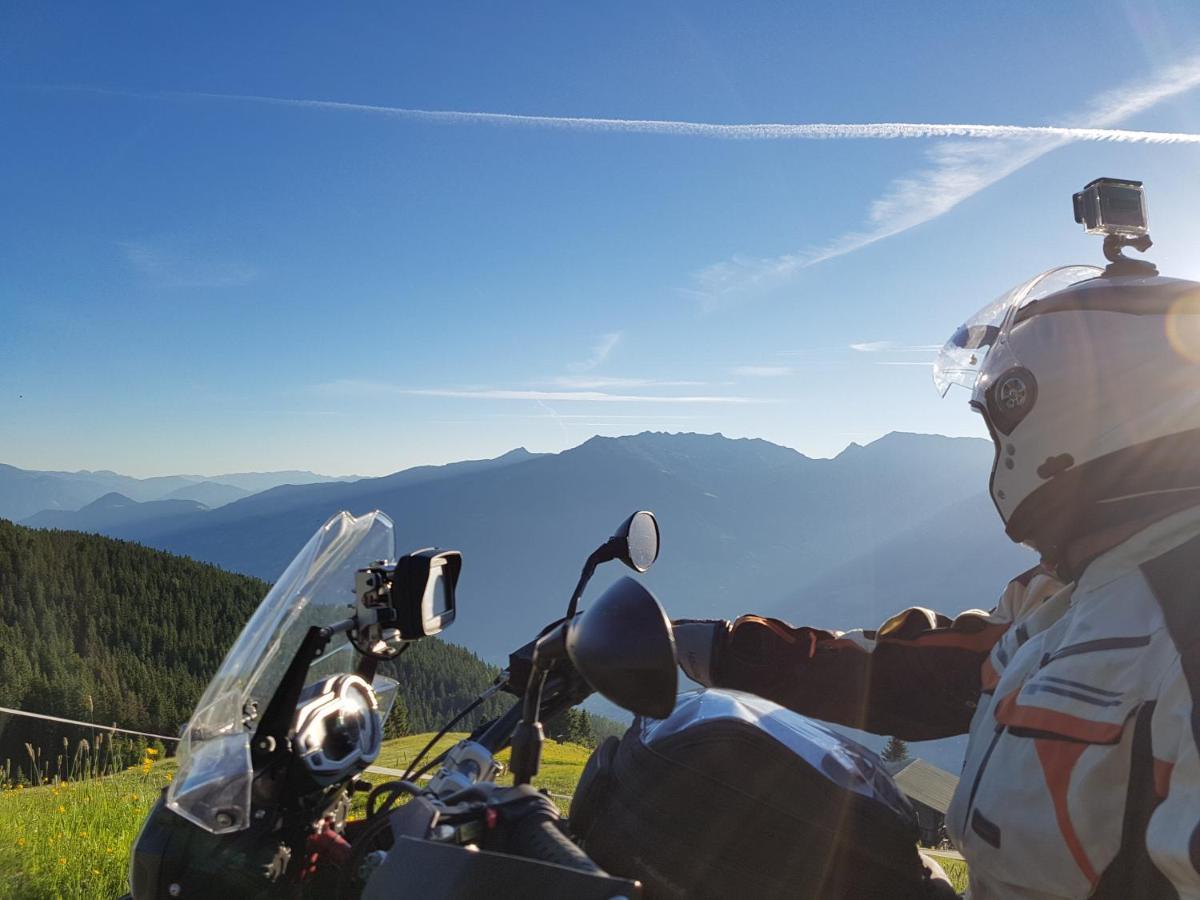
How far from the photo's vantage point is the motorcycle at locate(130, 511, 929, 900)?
1.26 metres

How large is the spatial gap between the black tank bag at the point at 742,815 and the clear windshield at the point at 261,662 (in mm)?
632

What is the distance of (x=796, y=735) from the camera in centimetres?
168

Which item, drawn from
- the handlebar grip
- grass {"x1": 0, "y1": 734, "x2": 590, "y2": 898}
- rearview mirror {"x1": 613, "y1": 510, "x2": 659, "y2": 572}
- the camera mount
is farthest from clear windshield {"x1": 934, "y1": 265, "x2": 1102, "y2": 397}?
grass {"x1": 0, "y1": 734, "x2": 590, "y2": 898}

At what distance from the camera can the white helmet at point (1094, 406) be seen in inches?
82.2

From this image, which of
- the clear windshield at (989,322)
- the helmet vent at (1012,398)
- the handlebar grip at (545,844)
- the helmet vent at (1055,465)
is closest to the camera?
the handlebar grip at (545,844)

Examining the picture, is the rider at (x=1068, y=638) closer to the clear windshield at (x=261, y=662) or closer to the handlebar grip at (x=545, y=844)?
the handlebar grip at (x=545, y=844)

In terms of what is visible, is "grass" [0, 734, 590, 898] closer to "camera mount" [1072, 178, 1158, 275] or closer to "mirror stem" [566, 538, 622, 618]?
"mirror stem" [566, 538, 622, 618]

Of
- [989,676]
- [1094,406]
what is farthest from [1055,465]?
[989,676]

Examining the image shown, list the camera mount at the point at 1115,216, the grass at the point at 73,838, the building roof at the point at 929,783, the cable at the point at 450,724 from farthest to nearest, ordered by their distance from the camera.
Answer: the building roof at the point at 929,783 → the grass at the point at 73,838 → the camera mount at the point at 1115,216 → the cable at the point at 450,724

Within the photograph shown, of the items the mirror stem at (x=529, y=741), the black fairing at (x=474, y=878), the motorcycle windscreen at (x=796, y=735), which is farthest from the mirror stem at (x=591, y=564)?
the black fairing at (x=474, y=878)

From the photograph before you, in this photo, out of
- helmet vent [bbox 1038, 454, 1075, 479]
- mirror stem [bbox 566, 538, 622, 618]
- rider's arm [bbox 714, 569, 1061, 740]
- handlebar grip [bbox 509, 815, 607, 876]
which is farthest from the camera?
rider's arm [bbox 714, 569, 1061, 740]

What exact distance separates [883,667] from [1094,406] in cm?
109

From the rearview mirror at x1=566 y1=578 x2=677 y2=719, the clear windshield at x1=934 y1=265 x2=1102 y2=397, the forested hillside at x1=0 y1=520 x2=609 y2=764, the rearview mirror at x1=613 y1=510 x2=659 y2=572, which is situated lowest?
the forested hillside at x1=0 y1=520 x2=609 y2=764

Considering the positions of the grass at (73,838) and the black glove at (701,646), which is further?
the grass at (73,838)
